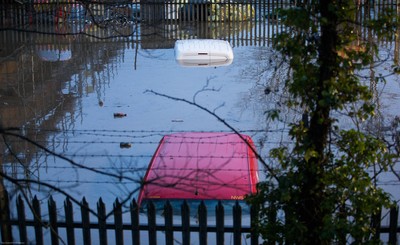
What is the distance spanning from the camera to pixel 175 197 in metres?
7.03

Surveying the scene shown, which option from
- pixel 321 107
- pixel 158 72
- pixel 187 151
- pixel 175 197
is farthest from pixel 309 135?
pixel 158 72

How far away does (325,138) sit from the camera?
4605mm

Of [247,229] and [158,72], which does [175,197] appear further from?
[158,72]

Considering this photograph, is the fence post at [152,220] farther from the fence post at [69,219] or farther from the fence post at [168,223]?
the fence post at [69,219]

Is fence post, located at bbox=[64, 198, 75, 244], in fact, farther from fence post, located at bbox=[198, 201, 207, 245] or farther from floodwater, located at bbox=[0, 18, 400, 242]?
floodwater, located at bbox=[0, 18, 400, 242]

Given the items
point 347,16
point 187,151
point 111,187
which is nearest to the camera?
point 347,16

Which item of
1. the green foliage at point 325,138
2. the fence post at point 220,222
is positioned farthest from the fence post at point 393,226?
the fence post at point 220,222

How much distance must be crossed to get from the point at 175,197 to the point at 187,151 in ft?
3.75

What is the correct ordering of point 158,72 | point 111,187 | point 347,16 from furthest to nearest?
1. point 158,72
2. point 111,187
3. point 347,16

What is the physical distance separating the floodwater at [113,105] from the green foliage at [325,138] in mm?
3345

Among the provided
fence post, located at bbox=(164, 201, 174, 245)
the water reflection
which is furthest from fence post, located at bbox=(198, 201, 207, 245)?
the water reflection

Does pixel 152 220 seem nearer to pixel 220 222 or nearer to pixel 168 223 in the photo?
pixel 168 223

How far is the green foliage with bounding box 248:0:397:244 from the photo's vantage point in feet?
14.3

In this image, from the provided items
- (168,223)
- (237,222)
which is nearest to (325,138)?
(237,222)
